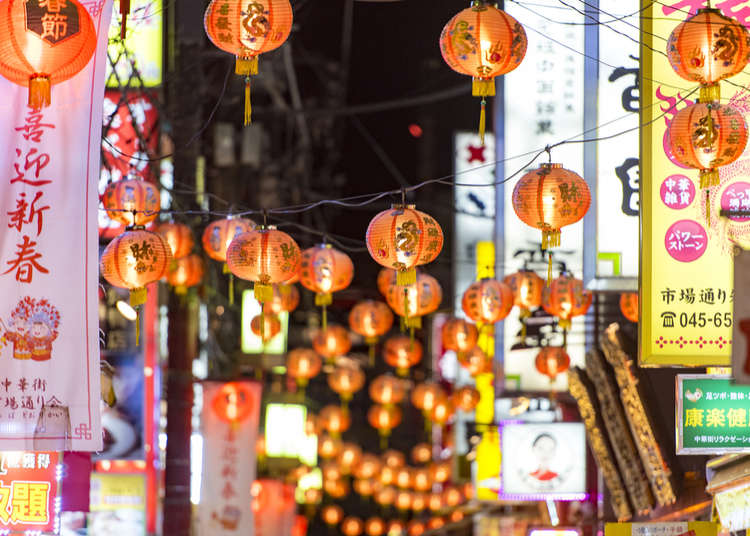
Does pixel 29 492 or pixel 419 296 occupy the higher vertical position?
pixel 419 296

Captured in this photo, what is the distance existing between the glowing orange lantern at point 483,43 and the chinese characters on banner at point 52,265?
10.1 ft

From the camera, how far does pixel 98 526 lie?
22797 millimetres

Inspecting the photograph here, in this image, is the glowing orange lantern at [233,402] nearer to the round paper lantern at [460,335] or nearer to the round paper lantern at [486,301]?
the round paper lantern at [486,301]

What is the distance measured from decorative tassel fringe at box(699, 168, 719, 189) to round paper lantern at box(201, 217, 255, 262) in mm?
7513

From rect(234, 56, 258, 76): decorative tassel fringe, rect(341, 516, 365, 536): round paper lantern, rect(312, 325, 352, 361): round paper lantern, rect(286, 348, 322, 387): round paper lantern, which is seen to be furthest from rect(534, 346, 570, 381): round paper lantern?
rect(341, 516, 365, 536): round paper lantern

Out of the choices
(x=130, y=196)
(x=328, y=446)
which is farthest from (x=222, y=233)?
(x=328, y=446)

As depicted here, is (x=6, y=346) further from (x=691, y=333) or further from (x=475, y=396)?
(x=475, y=396)

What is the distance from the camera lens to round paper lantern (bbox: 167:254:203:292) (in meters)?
18.9

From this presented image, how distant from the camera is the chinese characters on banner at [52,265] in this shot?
980 centimetres

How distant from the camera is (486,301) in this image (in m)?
18.5

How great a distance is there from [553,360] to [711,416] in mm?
8390

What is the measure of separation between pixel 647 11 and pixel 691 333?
308 cm

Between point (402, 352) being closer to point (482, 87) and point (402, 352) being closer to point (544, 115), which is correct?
point (544, 115)

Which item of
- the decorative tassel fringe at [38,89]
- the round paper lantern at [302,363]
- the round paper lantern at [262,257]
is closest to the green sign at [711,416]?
the round paper lantern at [262,257]
